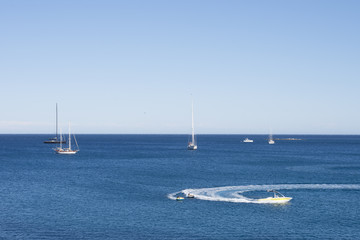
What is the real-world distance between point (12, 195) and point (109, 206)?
2536 centimetres

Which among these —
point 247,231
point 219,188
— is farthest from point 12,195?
point 247,231

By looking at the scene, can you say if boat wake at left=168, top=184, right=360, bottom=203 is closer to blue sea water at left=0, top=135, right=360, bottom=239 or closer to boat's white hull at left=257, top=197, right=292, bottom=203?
blue sea water at left=0, top=135, right=360, bottom=239

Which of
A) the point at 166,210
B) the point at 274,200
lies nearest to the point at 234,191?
the point at 274,200

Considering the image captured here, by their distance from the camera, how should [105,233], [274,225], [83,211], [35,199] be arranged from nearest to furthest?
[105,233], [274,225], [83,211], [35,199]

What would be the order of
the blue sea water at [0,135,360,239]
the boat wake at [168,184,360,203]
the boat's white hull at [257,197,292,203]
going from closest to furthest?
1. the blue sea water at [0,135,360,239]
2. the boat's white hull at [257,197,292,203]
3. the boat wake at [168,184,360,203]

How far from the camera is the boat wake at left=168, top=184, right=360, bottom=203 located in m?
84.1

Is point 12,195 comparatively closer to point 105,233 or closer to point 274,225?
point 105,233

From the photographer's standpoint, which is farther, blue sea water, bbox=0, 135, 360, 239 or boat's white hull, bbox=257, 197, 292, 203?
boat's white hull, bbox=257, 197, 292, 203

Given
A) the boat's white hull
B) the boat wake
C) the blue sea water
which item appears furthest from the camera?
the boat wake

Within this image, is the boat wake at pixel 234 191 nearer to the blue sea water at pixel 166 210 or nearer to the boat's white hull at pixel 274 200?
the blue sea water at pixel 166 210

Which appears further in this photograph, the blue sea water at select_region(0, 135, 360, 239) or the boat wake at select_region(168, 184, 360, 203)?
the boat wake at select_region(168, 184, 360, 203)

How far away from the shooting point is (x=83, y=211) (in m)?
73.2

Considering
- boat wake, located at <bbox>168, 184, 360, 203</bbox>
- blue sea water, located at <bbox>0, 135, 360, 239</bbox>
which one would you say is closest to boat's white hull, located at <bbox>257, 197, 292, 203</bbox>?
boat wake, located at <bbox>168, 184, 360, 203</bbox>

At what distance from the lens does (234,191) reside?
9381 centimetres
